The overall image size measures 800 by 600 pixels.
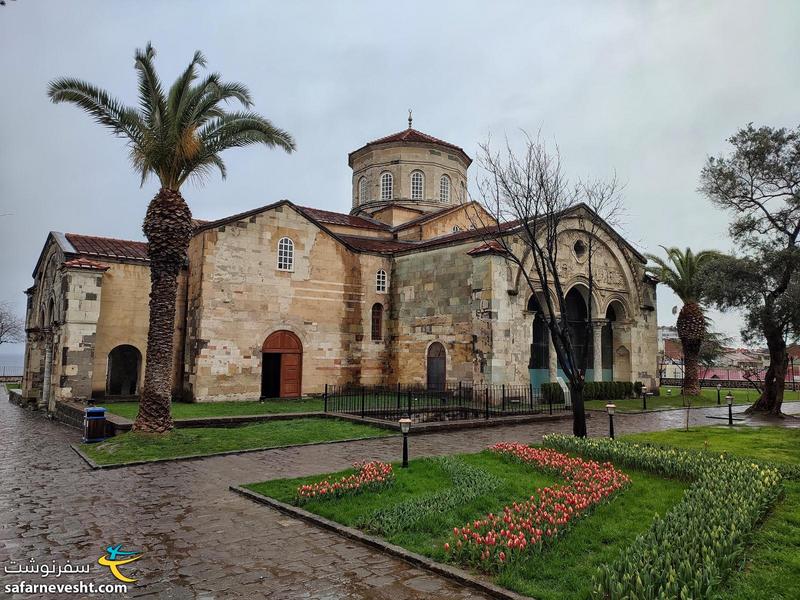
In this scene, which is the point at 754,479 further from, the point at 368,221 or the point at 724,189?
the point at 368,221

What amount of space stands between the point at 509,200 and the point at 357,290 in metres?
13.1

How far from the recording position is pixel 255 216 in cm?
2369

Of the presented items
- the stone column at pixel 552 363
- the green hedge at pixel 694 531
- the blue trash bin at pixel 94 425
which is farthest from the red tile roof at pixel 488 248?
the blue trash bin at pixel 94 425

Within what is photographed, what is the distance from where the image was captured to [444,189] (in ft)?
115

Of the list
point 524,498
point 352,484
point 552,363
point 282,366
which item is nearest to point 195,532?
point 352,484

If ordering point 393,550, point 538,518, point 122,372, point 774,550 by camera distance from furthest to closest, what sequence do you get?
point 122,372 < point 538,518 < point 393,550 < point 774,550

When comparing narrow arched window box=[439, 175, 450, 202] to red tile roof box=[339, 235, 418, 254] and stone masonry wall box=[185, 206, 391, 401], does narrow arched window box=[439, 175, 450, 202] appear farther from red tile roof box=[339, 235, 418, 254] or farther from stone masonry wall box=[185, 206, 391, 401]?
stone masonry wall box=[185, 206, 391, 401]

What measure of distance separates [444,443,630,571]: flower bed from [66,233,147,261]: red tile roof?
19.9 meters

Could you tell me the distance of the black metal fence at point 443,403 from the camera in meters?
18.9

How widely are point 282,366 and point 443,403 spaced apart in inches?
309

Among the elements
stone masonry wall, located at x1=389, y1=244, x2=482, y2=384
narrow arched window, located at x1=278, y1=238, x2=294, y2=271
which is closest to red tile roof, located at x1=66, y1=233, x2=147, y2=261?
narrow arched window, located at x1=278, y1=238, x2=294, y2=271

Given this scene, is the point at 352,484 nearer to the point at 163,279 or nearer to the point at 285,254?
the point at 163,279

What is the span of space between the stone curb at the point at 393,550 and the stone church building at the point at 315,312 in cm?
1389

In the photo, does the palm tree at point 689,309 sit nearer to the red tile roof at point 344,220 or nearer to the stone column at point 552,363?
the stone column at point 552,363
